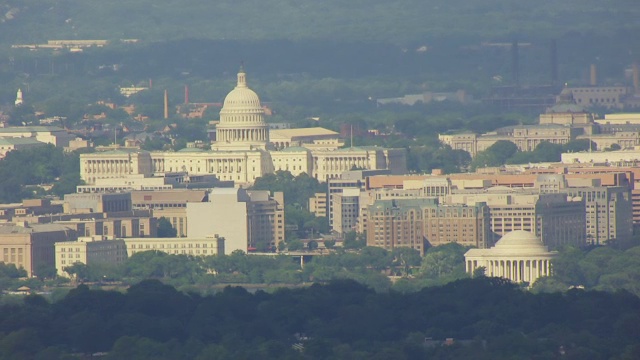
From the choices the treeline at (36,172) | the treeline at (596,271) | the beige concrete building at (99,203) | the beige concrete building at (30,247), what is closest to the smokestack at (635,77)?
the treeline at (36,172)

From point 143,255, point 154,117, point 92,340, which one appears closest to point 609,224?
point 143,255

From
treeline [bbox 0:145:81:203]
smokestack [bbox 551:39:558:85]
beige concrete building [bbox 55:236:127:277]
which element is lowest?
beige concrete building [bbox 55:236:127:277]

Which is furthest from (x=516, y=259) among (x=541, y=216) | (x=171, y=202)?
(x=171, y=202)

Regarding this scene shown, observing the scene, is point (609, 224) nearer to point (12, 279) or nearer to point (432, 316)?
point (12, 279)

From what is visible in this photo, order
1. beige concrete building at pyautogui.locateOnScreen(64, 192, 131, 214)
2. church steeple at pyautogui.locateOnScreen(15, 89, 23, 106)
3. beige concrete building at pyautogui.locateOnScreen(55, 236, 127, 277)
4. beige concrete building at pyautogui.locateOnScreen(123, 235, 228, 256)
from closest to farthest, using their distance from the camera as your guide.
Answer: beige concrete building at pyautogui.locateOnScreen(55, 236, 127, 277), beige concrete building at pyautogui.locateOnScreen(123, 235, 228, 256), beige concrete building at pyautogui.locateOnScreen(64, 192, 131, 214), church steeple at pyautogui.locateOnScreen(15, 89, 23, 106)

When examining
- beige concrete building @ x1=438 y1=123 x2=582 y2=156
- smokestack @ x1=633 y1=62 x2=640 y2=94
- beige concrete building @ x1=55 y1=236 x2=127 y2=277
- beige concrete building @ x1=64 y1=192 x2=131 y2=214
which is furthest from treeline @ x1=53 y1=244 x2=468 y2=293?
smokestack @ x1=633 y1=62 x2=640 y2=94

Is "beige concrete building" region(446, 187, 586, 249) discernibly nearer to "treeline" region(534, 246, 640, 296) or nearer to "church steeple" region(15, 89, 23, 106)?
"treeline" region(534, 246, 640, 296)

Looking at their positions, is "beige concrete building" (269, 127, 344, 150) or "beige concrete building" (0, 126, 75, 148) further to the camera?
"beige concrete building" (0, 126, 75, 148)

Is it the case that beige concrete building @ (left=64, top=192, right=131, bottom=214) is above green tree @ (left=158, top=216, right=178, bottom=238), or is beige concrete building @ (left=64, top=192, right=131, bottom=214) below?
above
